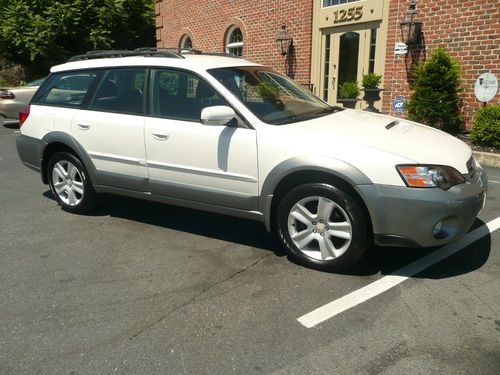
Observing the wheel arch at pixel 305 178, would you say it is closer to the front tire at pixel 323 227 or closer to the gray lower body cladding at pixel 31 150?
the front tire at pixel 323 227

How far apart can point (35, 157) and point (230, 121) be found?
8.98ft

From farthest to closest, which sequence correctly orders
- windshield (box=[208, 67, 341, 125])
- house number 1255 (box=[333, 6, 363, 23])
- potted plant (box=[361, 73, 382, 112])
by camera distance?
house number 1255 (box=[333, 6, 363, 23]) → potted plant (box=[361, 73, 382, 112]) → windshield (box=[208, 67, 341, 125])

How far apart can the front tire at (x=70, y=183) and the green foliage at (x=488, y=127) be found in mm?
6298

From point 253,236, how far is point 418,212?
1746 millimetres

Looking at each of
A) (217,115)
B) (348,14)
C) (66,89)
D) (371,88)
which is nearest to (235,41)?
(348,14)

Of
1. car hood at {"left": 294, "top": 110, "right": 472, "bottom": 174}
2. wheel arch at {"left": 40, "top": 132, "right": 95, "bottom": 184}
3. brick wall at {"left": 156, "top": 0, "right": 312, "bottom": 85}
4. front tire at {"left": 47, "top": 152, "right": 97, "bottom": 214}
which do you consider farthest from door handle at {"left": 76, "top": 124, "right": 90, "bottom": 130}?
brick wall at {"left": 156, "top": 0, "right": 312, "bottom": 85}

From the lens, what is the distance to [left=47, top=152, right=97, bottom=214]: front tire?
4.98 metres

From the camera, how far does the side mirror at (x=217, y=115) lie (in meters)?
3.64

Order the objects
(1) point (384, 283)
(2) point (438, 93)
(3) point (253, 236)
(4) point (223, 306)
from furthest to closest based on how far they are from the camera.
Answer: (2) point (438, 93)
(3) point (253, 236)
(1) point (384, 283)
(4) point (223, 306)

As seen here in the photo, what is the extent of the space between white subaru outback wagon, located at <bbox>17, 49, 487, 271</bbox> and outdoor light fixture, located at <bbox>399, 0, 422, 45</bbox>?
5684mm

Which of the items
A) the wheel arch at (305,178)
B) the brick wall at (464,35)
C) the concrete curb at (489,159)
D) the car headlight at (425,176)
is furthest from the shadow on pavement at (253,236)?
the brick wall at (464,35)

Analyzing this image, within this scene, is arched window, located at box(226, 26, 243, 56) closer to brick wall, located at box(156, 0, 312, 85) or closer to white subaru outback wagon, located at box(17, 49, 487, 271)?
brick wall, located at box(156, 0, 312, 85)

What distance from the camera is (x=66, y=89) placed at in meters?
5.14

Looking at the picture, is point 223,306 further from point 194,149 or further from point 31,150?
point 31,150
